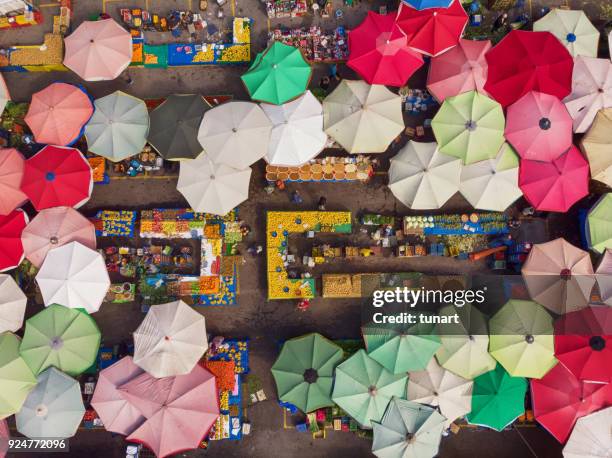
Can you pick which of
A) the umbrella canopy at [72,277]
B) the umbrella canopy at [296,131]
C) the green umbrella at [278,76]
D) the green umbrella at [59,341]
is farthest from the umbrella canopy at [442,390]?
the umbrella canopy at [72,277]

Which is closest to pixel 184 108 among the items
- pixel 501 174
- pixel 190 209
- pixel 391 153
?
pixel 190 209

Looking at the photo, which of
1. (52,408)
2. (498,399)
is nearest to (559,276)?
(498,399)

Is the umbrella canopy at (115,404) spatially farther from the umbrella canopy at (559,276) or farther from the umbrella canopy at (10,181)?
the umbrella canopy at (559,276)

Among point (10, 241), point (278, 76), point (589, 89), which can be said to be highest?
point (278, 76)

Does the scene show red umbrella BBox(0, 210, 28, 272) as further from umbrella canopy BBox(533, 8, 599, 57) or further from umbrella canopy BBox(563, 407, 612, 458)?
umbrella canopy BBox(563, 407, 612, 458)

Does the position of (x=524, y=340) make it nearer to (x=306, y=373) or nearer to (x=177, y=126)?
(x=306, y=373)

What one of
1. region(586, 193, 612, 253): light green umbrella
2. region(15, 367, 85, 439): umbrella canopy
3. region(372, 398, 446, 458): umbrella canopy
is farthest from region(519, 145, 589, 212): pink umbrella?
region(15, 367, 85, 439): umbrella canopy
